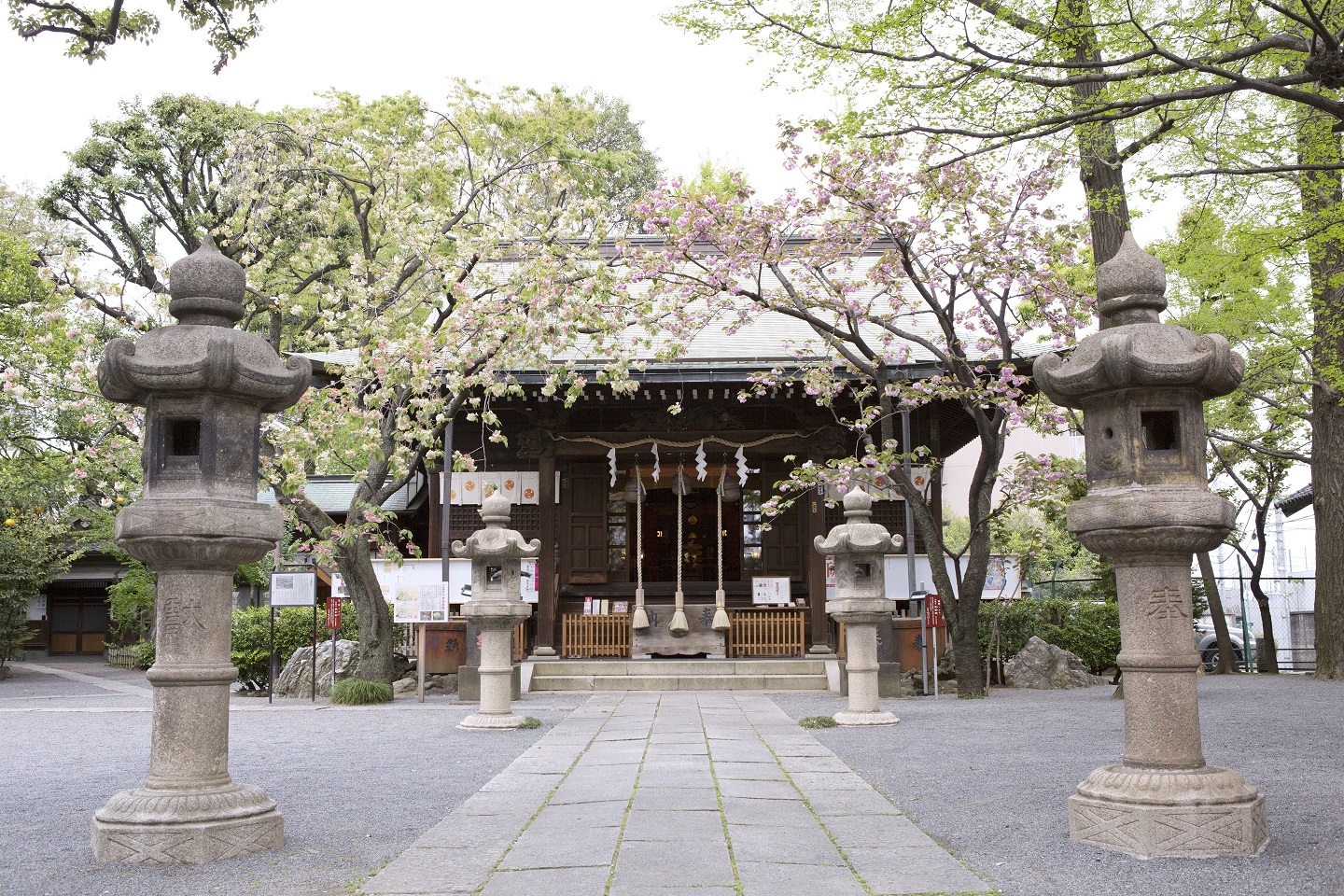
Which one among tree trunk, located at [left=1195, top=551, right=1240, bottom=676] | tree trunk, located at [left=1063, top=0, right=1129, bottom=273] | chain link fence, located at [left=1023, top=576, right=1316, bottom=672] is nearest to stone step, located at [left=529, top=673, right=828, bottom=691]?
tree trunk, located at [left=1063, top=0, right=1129, bottom=273]

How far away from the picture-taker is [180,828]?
439 centimetres

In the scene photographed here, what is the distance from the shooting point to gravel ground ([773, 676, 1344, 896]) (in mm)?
3975

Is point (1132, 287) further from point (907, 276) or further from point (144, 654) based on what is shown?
point (144, 654)

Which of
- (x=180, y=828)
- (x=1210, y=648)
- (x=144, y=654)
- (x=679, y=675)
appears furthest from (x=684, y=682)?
(x=144, y=654)

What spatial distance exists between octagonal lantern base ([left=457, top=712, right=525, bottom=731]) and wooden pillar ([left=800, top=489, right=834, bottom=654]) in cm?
597

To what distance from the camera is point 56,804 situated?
587cm

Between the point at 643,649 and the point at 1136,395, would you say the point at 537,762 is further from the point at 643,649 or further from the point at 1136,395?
the point at 643,649

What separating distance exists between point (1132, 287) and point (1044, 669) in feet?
32.2

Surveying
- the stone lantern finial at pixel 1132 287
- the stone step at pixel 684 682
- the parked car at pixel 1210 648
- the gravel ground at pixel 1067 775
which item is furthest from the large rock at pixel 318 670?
the parked car at pixel 1210 648

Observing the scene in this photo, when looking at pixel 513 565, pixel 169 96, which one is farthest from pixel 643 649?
pixel 169 96

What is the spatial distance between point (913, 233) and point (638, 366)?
3.76 metres

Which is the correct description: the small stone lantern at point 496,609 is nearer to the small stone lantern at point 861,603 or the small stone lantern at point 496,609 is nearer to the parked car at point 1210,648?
the small stone lantern at point 861,603

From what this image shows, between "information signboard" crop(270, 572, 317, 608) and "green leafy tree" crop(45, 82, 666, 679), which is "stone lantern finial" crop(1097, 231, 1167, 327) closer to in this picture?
"green leafy tree" crop(45, 82, 666, 679)

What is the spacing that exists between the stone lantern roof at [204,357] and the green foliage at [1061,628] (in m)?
11.6
